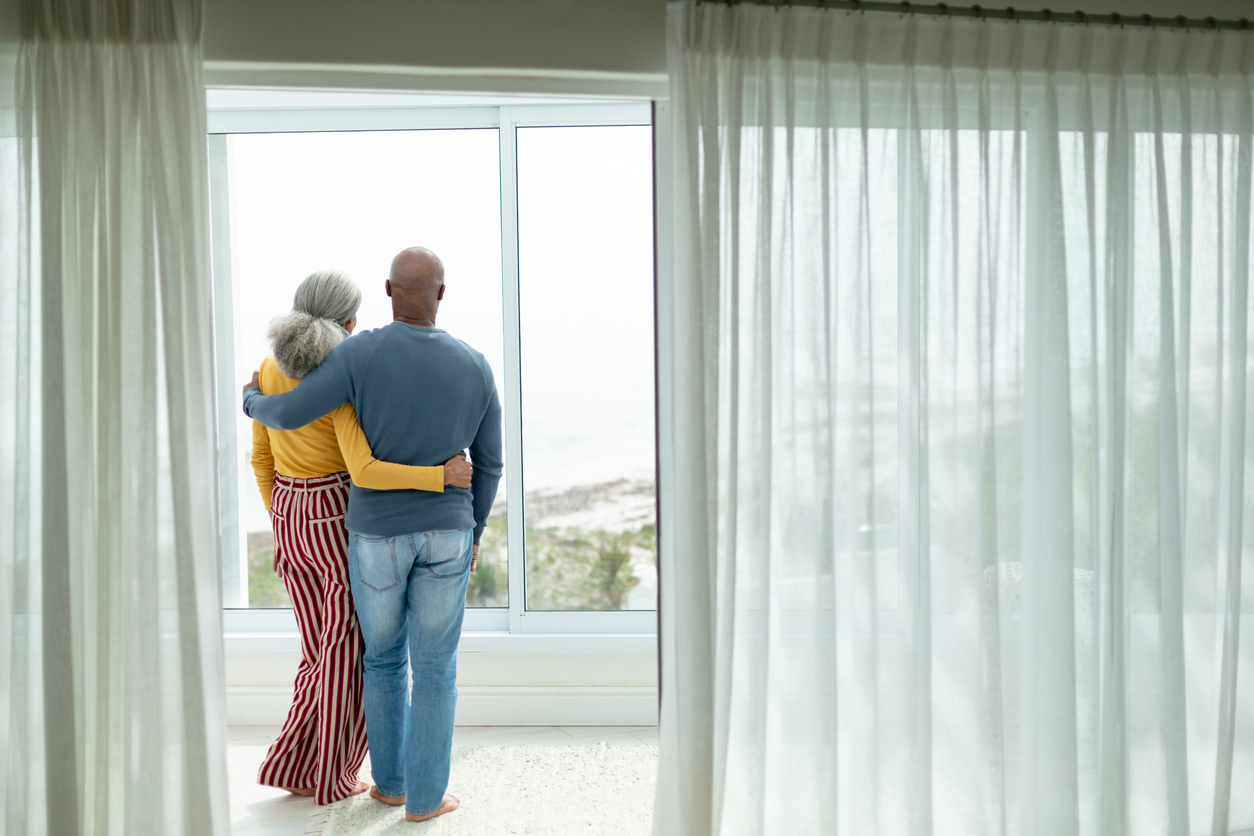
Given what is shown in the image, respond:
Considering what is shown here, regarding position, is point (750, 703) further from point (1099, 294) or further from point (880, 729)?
point (1099, 294)

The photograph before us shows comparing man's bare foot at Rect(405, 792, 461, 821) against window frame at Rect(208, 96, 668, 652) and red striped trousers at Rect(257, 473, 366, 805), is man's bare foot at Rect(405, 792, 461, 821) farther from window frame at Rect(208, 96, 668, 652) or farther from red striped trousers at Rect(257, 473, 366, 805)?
window frame at Rect(208, 96, 668, 652)

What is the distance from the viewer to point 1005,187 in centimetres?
202

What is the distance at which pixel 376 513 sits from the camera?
231 cm

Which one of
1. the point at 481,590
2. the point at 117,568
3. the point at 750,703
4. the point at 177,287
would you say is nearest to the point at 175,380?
the point at 177,287

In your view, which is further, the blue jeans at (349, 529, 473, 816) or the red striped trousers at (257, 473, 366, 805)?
the red striped trousers at (257, 473, 366, 805)

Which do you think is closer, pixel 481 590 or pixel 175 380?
pixel 175 380

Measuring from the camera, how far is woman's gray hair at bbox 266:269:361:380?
231cm

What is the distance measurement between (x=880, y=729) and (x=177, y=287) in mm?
1925

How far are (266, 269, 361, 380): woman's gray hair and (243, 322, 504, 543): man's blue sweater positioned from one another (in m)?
0.06

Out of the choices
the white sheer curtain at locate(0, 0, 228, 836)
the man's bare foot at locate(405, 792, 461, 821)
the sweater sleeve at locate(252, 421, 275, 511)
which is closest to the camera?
the white sheer curtain at locate(0, 0, 228, 836)

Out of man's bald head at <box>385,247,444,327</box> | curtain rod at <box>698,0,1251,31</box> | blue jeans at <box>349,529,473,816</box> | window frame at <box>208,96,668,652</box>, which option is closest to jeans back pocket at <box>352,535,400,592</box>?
blue jeans at <box>349,529,473,816</box>

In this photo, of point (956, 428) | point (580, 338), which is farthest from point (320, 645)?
point (956, 428)

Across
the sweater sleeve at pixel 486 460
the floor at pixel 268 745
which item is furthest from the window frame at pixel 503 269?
the sweater sleeve at pixel 486 460

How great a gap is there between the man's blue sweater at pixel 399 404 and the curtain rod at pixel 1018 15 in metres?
1.17
